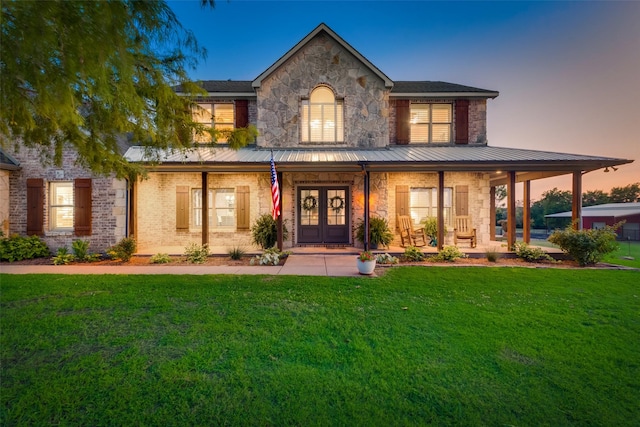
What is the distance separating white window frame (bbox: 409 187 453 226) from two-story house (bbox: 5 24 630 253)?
0.04m

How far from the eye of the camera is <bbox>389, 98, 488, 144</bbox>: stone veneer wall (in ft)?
36.9

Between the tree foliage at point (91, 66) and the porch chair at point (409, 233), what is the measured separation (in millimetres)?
8257

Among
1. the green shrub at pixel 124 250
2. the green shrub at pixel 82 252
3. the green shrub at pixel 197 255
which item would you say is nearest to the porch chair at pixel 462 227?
the green shrub at pixel 197 255

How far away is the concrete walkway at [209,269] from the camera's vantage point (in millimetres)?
6840

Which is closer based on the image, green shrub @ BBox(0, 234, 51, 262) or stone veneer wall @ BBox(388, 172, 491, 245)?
green shrub @ BBox(0, 234, 51, 262)

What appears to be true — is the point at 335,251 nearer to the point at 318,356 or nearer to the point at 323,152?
the point at 323,152

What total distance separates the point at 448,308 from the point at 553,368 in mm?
1657

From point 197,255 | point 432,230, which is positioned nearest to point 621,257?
point 432,230

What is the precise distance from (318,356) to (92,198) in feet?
33.7

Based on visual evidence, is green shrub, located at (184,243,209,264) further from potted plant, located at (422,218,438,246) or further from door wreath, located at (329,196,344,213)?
potted plant, located at (422,218,438,246)

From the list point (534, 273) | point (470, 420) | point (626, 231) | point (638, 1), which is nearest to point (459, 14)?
point (638, 1)

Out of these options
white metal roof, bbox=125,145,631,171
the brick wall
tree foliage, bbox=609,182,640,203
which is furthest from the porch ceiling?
tree foliage, bbox=609,182,640,203

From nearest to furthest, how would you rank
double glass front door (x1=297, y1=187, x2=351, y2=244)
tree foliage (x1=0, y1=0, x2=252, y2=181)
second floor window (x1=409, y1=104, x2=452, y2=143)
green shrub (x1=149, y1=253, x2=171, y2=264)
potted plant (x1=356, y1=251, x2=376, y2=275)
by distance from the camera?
tree foliage (x1=0, y1=0, x2=252, y2=181) → potted plant (x1=356, y1=251, x2=376, y2=275) → green shrub (x1=149, y1=253, x2=171, y2=264) → double glass front door (x1=297, y1=187, x2=351, y2=244) → second floor window (x1=409, y1=104, x2=452, y2=143)

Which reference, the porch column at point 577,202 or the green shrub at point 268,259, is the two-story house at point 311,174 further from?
the green shrub at point 268,259
